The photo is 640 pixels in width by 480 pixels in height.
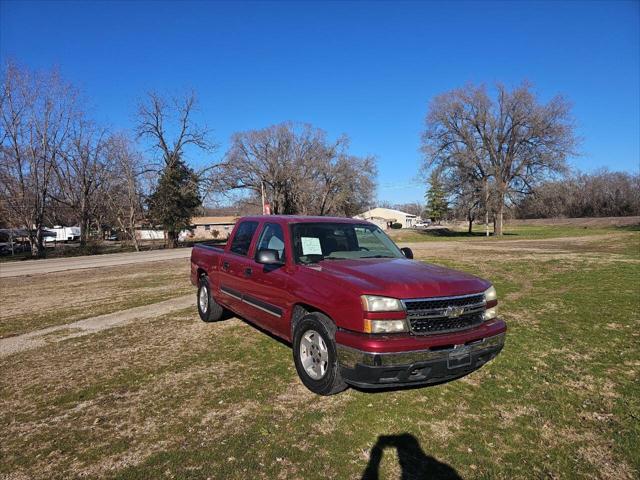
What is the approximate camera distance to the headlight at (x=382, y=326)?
11.1ft

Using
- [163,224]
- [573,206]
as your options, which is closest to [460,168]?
[163,224]

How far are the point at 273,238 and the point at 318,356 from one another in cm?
178

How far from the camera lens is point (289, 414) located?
3.62 metres

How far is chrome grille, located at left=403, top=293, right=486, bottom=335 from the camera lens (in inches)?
136

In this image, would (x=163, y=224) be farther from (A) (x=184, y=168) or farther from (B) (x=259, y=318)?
(B) (x=259, y=318)

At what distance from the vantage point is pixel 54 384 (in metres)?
4.45

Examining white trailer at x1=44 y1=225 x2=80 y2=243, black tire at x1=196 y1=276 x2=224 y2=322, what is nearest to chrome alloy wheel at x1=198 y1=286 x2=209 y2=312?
black tire at x1=196 y1=276 x2=224 y2=322

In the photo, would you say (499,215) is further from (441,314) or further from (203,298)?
(441,314)

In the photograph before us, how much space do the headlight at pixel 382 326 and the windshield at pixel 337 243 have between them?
4.14 feet

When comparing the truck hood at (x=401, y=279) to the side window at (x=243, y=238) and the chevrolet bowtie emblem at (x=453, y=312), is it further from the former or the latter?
the side window at (x=243, y=238)

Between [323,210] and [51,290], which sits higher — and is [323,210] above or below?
above

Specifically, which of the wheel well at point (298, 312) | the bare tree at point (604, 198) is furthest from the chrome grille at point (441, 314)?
the bare tree at point (604, 198)

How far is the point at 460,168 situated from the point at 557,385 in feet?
135

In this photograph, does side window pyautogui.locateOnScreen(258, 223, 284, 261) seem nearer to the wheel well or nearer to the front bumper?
the wheel well
